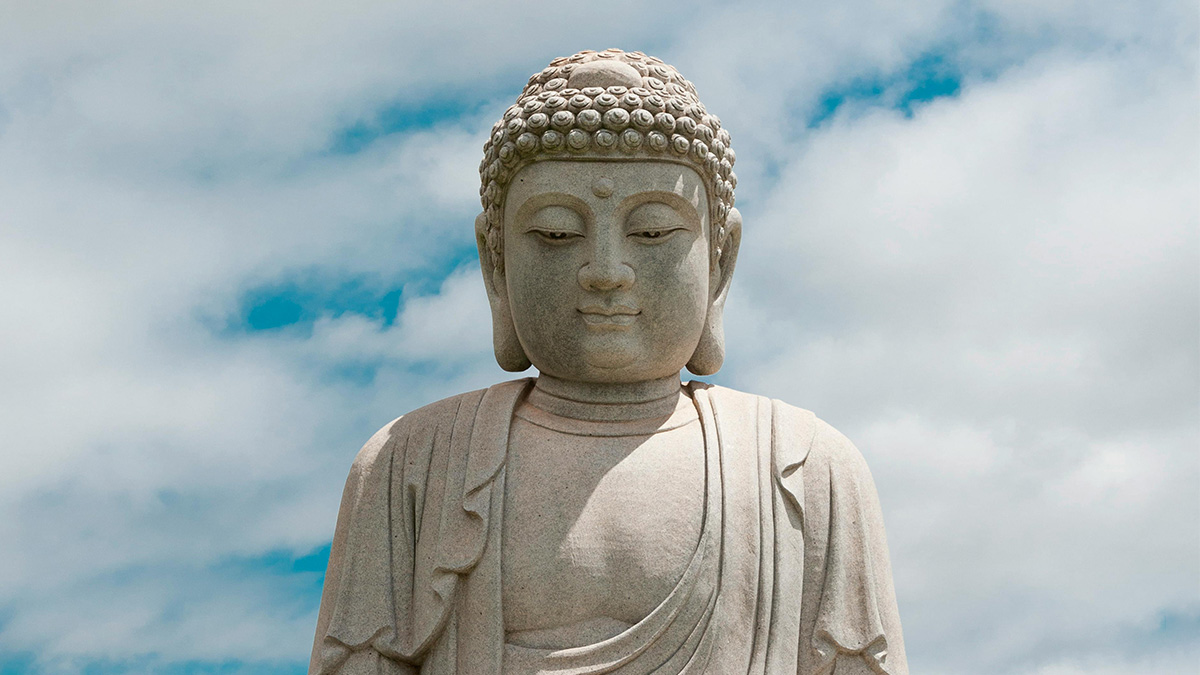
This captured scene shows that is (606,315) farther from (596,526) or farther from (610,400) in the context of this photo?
(596,526)

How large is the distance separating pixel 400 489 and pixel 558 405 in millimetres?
948

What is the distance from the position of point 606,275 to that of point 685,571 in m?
1.54

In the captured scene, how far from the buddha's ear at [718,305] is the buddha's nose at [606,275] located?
84 centimetres

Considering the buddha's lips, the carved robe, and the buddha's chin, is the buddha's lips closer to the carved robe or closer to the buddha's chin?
the buddha's chin

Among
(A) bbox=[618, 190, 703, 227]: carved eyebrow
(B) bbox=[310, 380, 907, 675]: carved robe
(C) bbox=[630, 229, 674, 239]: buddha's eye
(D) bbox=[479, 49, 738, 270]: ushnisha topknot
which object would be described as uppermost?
(D) bbox=[479, 49, 738, 270]: ushnisha topknot

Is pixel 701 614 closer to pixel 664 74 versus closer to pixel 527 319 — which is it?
pixel 527 319

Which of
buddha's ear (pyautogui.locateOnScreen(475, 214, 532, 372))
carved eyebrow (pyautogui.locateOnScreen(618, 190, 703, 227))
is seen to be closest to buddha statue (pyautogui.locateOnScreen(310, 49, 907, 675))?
carved eyebrow (pyautogui.locateOnScreen(618, 190, 703, 227))

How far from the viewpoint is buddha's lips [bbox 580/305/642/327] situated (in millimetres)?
8305

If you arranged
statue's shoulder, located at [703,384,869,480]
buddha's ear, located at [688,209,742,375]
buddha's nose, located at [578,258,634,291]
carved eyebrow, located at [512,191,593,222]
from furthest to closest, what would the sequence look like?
buddha's ear, located at [688,209,742,375] → statue's shoulder, located at [703,384,869,480] → carved eyebrow, located at [512,191,593,222] → buddha's nose, located at [578,258,634,291]

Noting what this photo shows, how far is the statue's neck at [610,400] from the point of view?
8.52 m

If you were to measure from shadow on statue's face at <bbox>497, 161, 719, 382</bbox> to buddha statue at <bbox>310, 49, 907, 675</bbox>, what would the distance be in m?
0.01

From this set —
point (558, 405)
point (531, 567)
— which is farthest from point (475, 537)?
point (558, 405)

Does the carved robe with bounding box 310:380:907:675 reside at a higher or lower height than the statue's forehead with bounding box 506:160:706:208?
lower

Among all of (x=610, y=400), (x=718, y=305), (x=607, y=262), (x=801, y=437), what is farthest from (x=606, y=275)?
(x=801, y=437)
